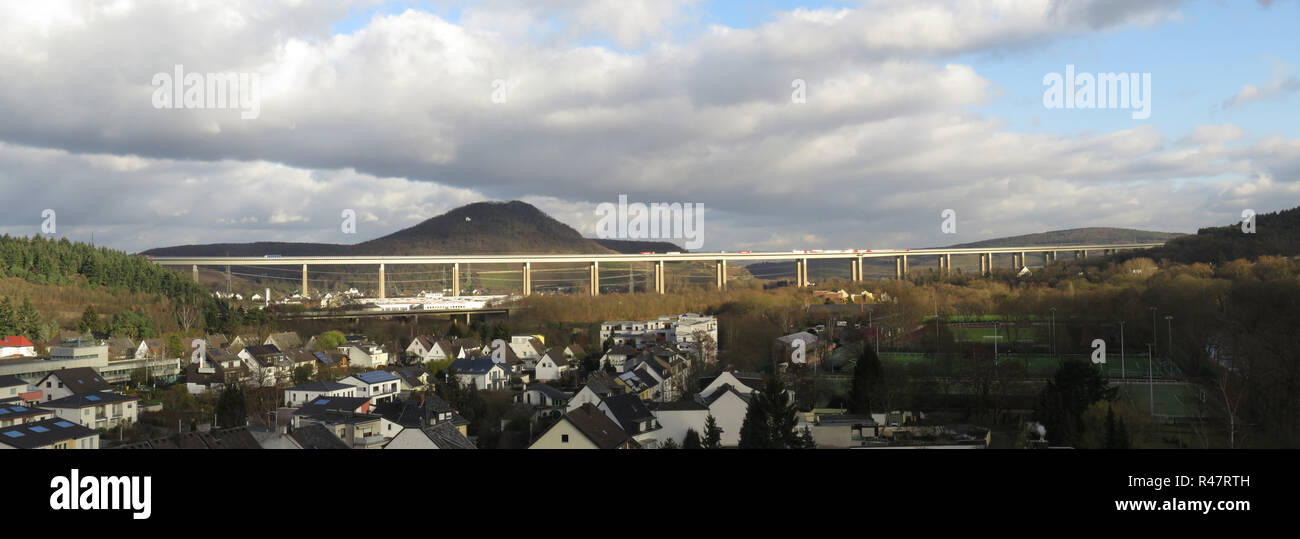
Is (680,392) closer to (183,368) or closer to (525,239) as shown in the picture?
(183,368)

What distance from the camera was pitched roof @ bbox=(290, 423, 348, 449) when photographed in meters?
15.1

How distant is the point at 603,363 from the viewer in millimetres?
31547

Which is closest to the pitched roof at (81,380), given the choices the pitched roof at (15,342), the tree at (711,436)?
the pitched roof at (15,342)

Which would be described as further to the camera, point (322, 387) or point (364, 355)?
point (364, 355)

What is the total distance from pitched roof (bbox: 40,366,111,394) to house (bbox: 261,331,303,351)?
14066 mm

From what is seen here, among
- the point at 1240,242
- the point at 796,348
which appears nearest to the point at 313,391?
the point at 796,348

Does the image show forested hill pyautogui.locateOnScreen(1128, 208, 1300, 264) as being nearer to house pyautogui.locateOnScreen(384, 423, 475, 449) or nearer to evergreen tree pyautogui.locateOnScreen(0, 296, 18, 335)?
house pyautogui.locateOnScreen(384, 423, 475, 449)

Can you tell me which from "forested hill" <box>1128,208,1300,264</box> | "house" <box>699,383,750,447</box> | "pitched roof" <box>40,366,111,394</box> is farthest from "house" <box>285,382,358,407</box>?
"forested hill" <box>1128,208,1300,264</box>

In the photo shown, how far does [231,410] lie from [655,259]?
6184cm

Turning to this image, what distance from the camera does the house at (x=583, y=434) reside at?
601 inches

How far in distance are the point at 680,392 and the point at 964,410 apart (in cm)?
871

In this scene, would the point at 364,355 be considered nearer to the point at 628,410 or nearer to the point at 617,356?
the point at 617,356

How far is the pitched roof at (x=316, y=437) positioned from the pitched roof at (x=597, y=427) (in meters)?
4.41

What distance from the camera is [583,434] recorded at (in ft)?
50.1
